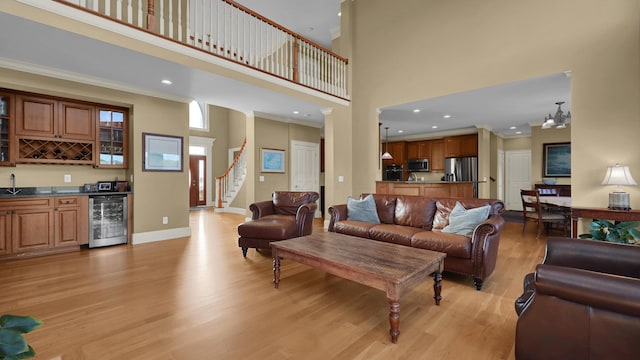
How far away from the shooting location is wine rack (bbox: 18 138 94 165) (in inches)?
163

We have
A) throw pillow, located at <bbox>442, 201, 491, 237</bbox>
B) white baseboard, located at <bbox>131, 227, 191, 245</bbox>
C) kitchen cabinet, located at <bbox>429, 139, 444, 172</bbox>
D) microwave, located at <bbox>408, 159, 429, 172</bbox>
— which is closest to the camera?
throw pillow, located at <bbox>442, 201, 491, 237</bbox>

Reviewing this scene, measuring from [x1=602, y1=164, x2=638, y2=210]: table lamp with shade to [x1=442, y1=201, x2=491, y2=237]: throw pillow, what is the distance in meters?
1.48

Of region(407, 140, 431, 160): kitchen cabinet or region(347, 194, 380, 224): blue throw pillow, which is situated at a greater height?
region(407, 140, 431, 160): kitchen cabinet

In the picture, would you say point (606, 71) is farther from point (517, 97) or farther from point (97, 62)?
point (97, 62)

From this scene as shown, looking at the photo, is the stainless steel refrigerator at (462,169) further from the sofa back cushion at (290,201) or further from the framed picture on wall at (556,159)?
the sofa back cushion at (290,201)

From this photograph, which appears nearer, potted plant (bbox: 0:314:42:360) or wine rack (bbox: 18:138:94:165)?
potted plant (bbox: 0:314:42:360)

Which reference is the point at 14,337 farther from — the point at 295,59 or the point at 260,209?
the point at 295,59

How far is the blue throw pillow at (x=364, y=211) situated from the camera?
162 inches

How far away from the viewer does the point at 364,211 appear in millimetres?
4145

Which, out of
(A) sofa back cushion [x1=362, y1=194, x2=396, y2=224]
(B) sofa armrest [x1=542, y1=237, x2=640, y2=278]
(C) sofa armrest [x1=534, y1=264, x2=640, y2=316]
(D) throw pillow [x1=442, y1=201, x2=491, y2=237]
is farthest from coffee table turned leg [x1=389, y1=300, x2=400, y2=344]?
(A) sofa back cushion [x1=362, y1=194, x2=396, y2=224]

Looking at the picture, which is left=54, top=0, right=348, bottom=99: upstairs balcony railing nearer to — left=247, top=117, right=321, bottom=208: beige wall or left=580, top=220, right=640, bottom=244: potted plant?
left=247, top=117, right=321, bottom=208: beige wall

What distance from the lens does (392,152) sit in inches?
400

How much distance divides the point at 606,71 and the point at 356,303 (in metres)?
4.18

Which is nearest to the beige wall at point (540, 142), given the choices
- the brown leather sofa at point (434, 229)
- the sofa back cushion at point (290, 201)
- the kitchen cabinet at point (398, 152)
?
the kitchen cabinet at point (398, 152)
